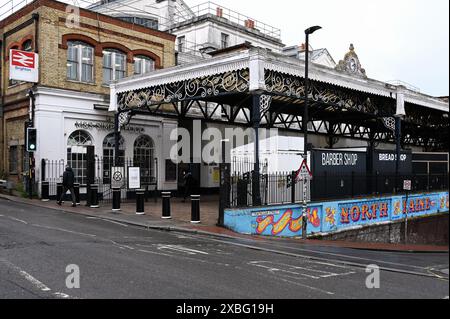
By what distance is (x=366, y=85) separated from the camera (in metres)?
20.6

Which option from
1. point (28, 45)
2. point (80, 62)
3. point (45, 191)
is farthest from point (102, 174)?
point (28, 45)

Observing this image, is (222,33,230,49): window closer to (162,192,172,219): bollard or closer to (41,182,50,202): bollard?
(41,182,50,202): bollard

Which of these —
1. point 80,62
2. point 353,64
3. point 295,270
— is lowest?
point 295,270

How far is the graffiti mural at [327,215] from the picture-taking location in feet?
47.7

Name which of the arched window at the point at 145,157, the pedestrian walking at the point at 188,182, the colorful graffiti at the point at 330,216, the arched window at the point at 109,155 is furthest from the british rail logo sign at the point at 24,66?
the colorful graffiti at the point at 330,216

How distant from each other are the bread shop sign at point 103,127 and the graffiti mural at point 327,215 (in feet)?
42.0

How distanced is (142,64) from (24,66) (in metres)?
7.29

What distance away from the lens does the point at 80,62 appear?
964 inches

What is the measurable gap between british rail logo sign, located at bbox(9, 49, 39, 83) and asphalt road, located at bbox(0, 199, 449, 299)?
10.6 meters

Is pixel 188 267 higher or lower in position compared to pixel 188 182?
lower

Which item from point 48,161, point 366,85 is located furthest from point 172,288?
point 48,161

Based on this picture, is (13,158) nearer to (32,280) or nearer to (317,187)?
(317,187)

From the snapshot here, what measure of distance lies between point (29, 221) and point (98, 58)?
13109 mm
